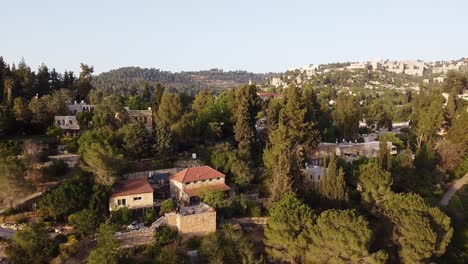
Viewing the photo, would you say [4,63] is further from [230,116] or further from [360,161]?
[360,161]

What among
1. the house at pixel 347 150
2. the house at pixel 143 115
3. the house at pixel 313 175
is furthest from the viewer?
the house at pixel 143 115

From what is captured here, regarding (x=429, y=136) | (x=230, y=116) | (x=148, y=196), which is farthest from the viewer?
(x=429, y=136)

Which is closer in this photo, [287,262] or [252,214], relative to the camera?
[287,262]

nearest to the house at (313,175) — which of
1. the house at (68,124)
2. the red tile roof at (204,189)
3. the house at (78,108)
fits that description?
the red tile roof at (204,189)

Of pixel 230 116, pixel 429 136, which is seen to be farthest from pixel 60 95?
pixel 429 136

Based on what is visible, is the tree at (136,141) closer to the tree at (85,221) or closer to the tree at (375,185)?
the tree at (85,221)
